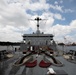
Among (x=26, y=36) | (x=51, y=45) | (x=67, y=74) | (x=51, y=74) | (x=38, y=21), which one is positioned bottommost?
(x=67, y=74)

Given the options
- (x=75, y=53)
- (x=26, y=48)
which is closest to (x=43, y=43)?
(x=26, y=48)

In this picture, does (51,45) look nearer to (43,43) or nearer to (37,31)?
(43,43)

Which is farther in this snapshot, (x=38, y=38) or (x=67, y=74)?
(x=38, y=38)

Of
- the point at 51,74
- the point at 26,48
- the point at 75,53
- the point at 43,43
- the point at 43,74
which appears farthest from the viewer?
the point at 43,43

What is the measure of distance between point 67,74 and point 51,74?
5.92m

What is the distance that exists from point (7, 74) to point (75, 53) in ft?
65.9

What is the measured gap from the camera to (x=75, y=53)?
30.2m

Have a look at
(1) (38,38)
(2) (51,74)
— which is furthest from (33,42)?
(2) (51,74)

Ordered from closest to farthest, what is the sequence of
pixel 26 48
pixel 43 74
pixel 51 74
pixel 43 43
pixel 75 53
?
pixel 51 74 < pixel 43 74 < pixel 75 53 < pixel 26 48 < pixel 43 43

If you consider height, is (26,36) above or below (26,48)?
above

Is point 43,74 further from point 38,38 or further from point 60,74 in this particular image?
point 38,38

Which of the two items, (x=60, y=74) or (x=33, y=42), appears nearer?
(x=60, y=74)

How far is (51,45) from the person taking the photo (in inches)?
1672

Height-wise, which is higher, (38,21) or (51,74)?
(38,21)
